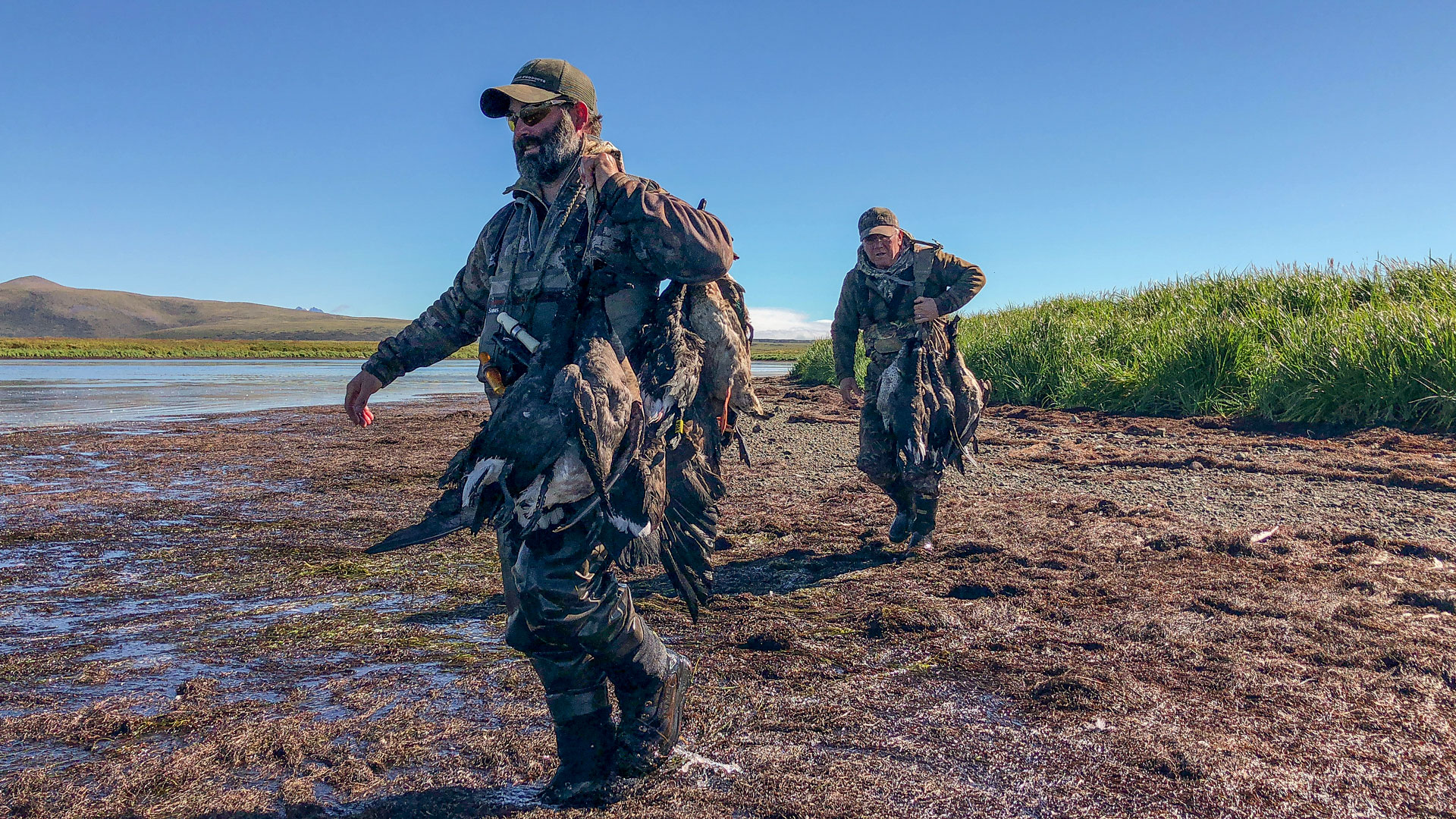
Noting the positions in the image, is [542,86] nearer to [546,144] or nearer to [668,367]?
[546,144]

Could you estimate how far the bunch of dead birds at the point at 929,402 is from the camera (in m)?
5.52

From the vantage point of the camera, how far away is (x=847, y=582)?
195 inches

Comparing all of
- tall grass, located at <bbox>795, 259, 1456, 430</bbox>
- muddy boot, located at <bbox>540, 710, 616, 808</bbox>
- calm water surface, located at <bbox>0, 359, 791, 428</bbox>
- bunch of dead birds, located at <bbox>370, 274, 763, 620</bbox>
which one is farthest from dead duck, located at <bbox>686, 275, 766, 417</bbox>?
calm water surface, located at <bbox>0, 359, 791, 428</bbox>

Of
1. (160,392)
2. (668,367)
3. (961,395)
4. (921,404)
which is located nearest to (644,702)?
(668,367)

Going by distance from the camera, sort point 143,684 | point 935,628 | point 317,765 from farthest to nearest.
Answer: point 935,628 < point 143,684 < point 317,765

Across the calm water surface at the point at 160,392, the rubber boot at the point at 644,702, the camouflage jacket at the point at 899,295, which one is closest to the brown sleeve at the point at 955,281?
the camouflage jacket at the point at 899,295

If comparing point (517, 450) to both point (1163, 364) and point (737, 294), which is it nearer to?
point (737, 294)

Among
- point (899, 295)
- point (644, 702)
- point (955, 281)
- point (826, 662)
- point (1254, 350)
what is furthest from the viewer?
point (1254, 350)

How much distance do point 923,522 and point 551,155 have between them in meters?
3.79

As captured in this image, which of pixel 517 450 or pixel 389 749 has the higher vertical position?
pixel 517 450

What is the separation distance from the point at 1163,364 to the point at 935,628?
36.9 ft

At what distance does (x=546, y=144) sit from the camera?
274 centimetres

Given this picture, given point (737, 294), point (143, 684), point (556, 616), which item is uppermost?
point (737, 294)

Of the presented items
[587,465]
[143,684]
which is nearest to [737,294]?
[587,465]
